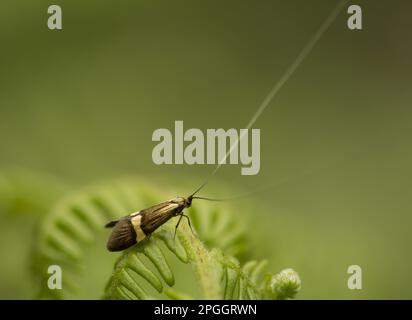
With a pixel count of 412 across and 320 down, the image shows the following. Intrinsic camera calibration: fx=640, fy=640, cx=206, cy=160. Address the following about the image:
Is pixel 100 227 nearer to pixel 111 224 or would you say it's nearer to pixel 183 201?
pixel 111 224

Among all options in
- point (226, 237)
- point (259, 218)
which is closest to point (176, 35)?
point (259, 218)

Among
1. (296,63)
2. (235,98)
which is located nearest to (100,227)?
(235,98)

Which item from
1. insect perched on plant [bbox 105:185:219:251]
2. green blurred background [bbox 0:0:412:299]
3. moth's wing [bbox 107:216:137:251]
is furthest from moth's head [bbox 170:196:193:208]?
green blurred background [bbox 0:0:412:299]

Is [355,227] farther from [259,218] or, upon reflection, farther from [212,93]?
[212,93]

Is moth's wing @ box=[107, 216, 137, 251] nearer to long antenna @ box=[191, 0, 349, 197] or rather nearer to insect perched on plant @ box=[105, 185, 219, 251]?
insect perched on plant @ box=[105, 185, 219, 251]

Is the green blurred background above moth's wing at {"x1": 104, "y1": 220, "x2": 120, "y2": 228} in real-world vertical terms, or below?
above

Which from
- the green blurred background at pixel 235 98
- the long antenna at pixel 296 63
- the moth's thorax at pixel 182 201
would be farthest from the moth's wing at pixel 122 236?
the long antenna at pixel 296 63
